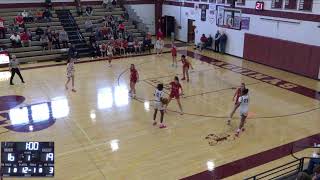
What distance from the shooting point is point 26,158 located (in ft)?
Result: 23.6

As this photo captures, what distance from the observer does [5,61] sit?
20797 millimetres

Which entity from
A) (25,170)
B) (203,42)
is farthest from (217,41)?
(25,170)

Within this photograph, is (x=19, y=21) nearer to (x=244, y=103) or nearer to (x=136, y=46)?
(x=136, y=46)

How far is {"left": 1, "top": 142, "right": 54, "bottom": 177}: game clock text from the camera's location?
7.18 m

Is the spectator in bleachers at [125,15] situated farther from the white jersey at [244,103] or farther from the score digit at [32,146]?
the score digit at [32,146]

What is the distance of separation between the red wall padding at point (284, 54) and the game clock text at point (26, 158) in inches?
587

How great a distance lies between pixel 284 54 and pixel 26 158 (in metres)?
15.9

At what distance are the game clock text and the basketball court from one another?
172cm

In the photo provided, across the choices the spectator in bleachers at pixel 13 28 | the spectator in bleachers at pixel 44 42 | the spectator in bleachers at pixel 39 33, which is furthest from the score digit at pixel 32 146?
the spectator in bleachers at pixel 13 28

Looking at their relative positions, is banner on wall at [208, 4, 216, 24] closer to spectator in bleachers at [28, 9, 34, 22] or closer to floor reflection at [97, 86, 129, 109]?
floor reflection at [97, 86, 129, 109]

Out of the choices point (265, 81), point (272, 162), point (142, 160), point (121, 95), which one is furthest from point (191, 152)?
point (265, 81)

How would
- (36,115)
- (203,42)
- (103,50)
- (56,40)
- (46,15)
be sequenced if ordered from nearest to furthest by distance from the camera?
(36,115) → (56,40) → (103,50) → (46,15) → (203,42)

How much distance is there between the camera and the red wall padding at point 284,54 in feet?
58.9

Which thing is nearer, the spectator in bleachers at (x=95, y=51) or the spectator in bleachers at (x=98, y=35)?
the spectator in bleachers at (x=95, y=51)
